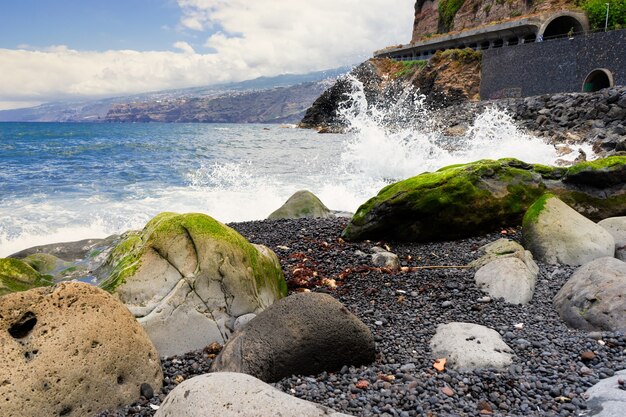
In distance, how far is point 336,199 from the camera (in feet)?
42.5

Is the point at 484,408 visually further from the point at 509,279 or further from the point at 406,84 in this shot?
the point at 406,84

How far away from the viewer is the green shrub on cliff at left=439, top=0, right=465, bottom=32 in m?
61.7

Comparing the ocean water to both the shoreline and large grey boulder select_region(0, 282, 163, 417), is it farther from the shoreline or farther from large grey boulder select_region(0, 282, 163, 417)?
large grey boulder select_region(0, 282, 163, 417)

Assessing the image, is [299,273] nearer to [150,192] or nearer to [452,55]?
[150,192]

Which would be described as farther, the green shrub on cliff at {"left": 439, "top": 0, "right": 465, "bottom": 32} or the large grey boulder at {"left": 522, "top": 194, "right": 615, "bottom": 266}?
the green shrub on cliff at {"left": 439, "top": 0, "right": 465, "bottom": 32}

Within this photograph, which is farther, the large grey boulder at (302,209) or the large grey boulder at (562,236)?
the large grey boulder at (302,209)

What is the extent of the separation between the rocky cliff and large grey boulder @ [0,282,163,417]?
141 ft

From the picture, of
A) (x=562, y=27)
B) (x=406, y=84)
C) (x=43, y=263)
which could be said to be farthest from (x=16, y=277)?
(x=406, y=84)

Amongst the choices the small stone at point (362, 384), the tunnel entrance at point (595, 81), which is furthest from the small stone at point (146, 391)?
the tunnel entrance at point (595, 81)

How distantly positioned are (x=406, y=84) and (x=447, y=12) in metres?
16.7

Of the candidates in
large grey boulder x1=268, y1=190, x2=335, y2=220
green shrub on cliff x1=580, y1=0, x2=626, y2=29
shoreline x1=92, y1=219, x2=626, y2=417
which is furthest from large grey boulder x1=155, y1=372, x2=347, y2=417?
green shrub on cliff x1=580, y1=0, x2=626, y2=29

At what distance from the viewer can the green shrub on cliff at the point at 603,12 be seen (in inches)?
1348

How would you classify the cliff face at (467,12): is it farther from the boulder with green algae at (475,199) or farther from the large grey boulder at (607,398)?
the large grey boulder at (607,398)

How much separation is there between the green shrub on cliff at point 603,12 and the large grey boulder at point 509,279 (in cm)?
3594
